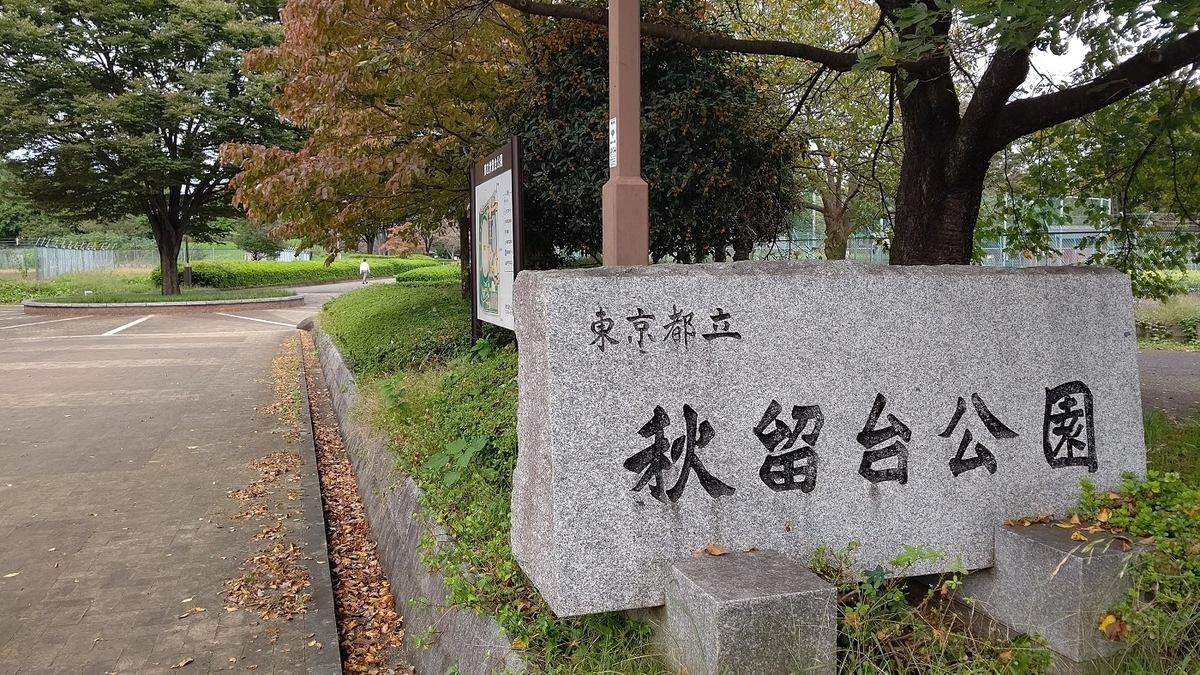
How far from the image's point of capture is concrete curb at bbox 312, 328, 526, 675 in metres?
3.40

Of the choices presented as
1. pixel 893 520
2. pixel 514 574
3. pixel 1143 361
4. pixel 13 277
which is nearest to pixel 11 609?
pixel 514 574

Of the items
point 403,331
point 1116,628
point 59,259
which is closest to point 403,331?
point 403,331

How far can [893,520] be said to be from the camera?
329cm

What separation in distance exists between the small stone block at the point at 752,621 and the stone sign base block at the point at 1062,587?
965 mm

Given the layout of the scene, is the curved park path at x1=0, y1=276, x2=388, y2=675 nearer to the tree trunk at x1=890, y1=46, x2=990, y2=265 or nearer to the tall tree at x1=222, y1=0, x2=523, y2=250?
the tall tree at x1=222, y1=0, x2=523, y2=250

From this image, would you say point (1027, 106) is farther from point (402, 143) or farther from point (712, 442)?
point (402, 143)

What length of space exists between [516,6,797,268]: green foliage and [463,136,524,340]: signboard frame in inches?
21.4

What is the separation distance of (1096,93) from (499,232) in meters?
4.20

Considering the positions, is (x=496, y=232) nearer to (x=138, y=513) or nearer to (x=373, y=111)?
(x=373, y=111)

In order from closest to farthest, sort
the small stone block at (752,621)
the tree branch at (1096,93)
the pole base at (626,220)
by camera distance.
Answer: the small stone block at (752,621) < the pole base at (626,220) < the tree branch at (1096,93)

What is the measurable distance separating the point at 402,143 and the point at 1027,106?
569cm

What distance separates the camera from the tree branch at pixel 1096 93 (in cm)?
471

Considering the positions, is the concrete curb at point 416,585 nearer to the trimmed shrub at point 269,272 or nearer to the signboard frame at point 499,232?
the signboard frame at point 499,232

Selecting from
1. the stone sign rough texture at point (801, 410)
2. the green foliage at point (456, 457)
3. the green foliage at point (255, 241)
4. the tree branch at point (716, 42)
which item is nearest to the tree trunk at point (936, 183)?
the tree branch at point (716, 42)
